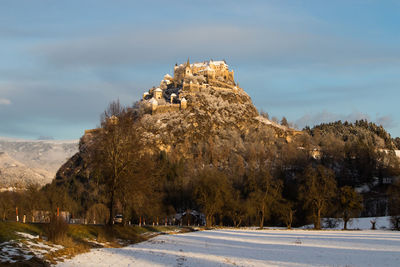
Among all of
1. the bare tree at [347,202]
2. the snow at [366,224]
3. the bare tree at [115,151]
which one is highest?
the bare tree at [115,151]

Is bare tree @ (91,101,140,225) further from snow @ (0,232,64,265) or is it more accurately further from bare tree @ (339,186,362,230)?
bare tree @ (339,186,362,230)

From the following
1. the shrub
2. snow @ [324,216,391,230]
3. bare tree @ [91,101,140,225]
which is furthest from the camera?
snow @ [324,216,391,230]

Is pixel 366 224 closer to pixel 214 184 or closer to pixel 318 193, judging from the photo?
pixel 318 193

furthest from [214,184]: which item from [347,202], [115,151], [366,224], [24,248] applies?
[24,248]

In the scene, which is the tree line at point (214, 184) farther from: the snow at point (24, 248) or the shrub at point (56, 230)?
the snow at point (24, 248)

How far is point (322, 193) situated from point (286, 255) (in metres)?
48.5

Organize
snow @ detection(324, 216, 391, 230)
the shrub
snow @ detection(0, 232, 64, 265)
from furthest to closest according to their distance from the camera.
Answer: snow @ detection(324, 216, 391, 230), the shrub, snow @ detection(0, 232, 64, 265)

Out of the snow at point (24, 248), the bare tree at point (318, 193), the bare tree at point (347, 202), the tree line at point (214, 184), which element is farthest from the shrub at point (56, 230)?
the bare tree at point (347, 202)

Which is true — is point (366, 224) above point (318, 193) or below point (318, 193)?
below

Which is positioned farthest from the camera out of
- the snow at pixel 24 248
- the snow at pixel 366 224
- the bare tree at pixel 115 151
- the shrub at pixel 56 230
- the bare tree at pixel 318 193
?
the snow at pixel 366 224

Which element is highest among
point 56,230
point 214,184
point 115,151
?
point 115,151

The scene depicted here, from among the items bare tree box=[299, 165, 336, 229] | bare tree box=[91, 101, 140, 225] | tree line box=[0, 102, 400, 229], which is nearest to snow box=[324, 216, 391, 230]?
tree line box=[0, 102, 400, 229]

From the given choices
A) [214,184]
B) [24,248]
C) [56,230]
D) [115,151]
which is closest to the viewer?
[24,248]

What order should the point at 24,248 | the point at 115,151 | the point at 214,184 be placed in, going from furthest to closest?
1. the point at 214,184
2. the point at 115,151
3. the point at 24,248
